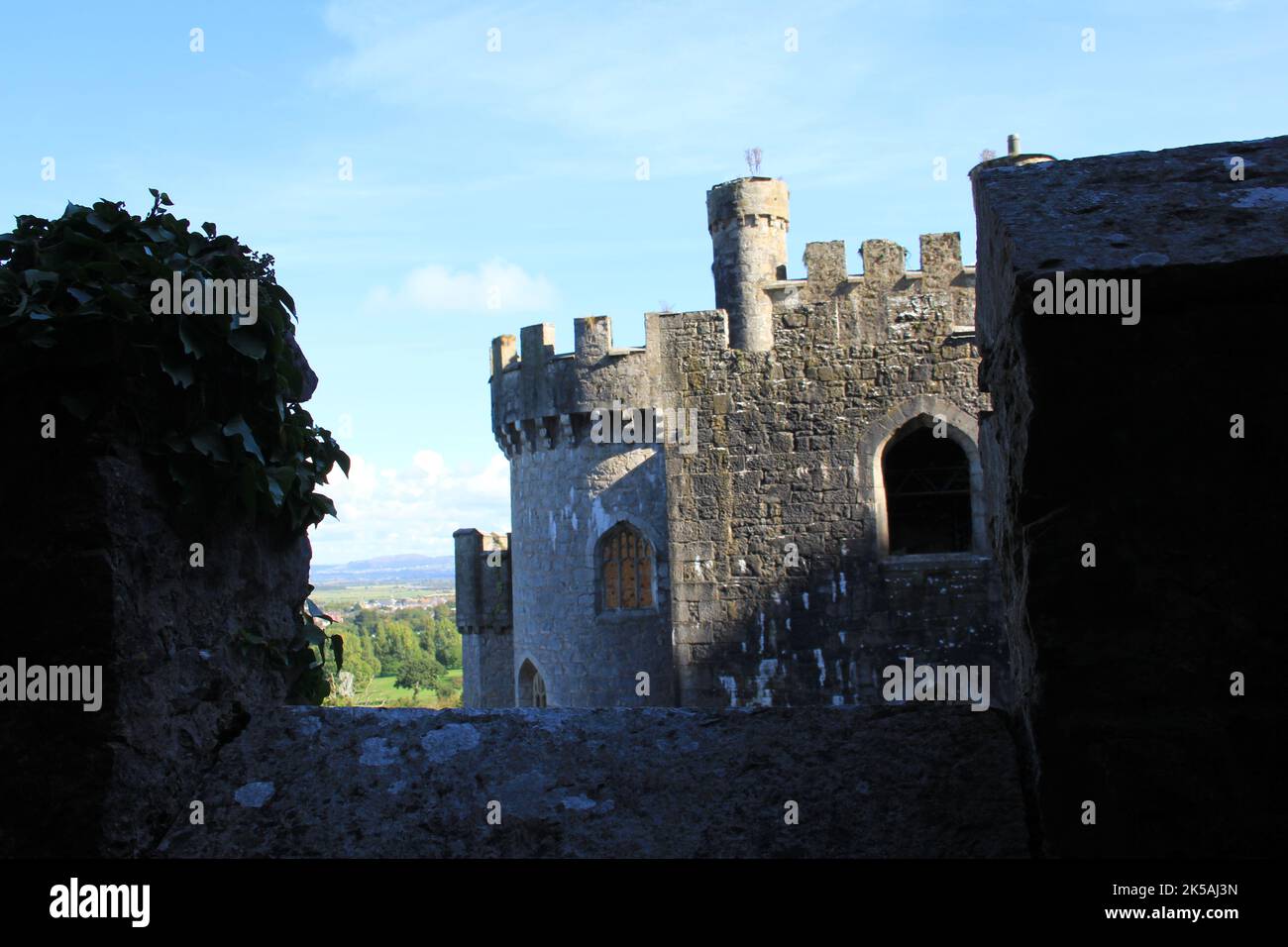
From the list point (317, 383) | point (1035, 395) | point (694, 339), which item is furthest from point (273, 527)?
point (694, 339)

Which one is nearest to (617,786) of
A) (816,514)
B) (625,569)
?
(816,514)

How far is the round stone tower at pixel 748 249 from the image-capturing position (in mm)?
19500

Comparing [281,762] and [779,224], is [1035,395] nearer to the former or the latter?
[281,762]

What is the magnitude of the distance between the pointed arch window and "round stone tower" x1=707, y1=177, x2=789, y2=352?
3.37 m

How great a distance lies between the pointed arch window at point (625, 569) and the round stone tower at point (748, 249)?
3.37 m

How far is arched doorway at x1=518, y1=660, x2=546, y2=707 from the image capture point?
21234mm

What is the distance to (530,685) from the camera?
21.5m

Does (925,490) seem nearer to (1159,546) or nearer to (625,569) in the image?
(625,569)

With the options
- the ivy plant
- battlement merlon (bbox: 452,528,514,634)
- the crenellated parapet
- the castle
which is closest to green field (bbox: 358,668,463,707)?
battlement merlon (bbox: 452,528,514,634)

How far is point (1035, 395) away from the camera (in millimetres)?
2271

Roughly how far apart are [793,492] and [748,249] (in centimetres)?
585

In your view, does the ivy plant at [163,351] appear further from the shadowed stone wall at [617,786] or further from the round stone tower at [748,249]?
the round stone tower at [748,249]

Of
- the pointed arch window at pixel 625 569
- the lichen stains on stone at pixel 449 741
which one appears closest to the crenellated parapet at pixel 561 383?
the pointed arch window at pixel 625 569

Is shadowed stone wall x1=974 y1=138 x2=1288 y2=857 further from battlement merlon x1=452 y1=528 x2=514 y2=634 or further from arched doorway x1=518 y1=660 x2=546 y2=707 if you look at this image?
battlement merlon x1=452 y1=528 x2=514 y2=634
